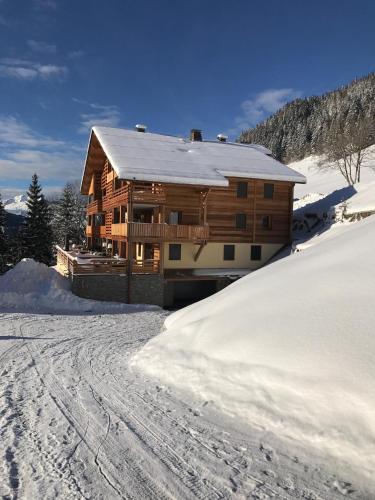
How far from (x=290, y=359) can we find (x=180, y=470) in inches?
99.7

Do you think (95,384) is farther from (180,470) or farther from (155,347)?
(180,470)

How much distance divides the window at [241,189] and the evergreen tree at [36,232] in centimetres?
2127

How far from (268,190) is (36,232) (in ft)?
75.5

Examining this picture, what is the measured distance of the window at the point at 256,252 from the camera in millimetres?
24922

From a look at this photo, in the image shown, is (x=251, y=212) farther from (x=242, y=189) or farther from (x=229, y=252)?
(x=229, y=252)

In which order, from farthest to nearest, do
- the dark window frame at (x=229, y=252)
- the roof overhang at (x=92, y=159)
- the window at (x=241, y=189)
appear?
the roof overhang at (x=92, y=159)
the window at (x=241, y=189)
the dark window frame at (x=229, y=252)

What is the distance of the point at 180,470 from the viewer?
15.4 ft

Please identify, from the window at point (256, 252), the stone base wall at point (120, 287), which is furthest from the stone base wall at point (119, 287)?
the window at point (256, 252)

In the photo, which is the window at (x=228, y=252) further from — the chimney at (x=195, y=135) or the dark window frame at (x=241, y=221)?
the chimney at (x=195, y=135)

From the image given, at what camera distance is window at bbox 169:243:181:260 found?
905 inches

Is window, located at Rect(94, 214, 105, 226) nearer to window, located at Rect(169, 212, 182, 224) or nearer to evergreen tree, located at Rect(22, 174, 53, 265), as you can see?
evergreen tree, located at Rect(22, 174, 53, 265)

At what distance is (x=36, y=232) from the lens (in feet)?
120

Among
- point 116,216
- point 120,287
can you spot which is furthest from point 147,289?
point 116,216

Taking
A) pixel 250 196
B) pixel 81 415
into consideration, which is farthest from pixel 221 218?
pixel 81 415
